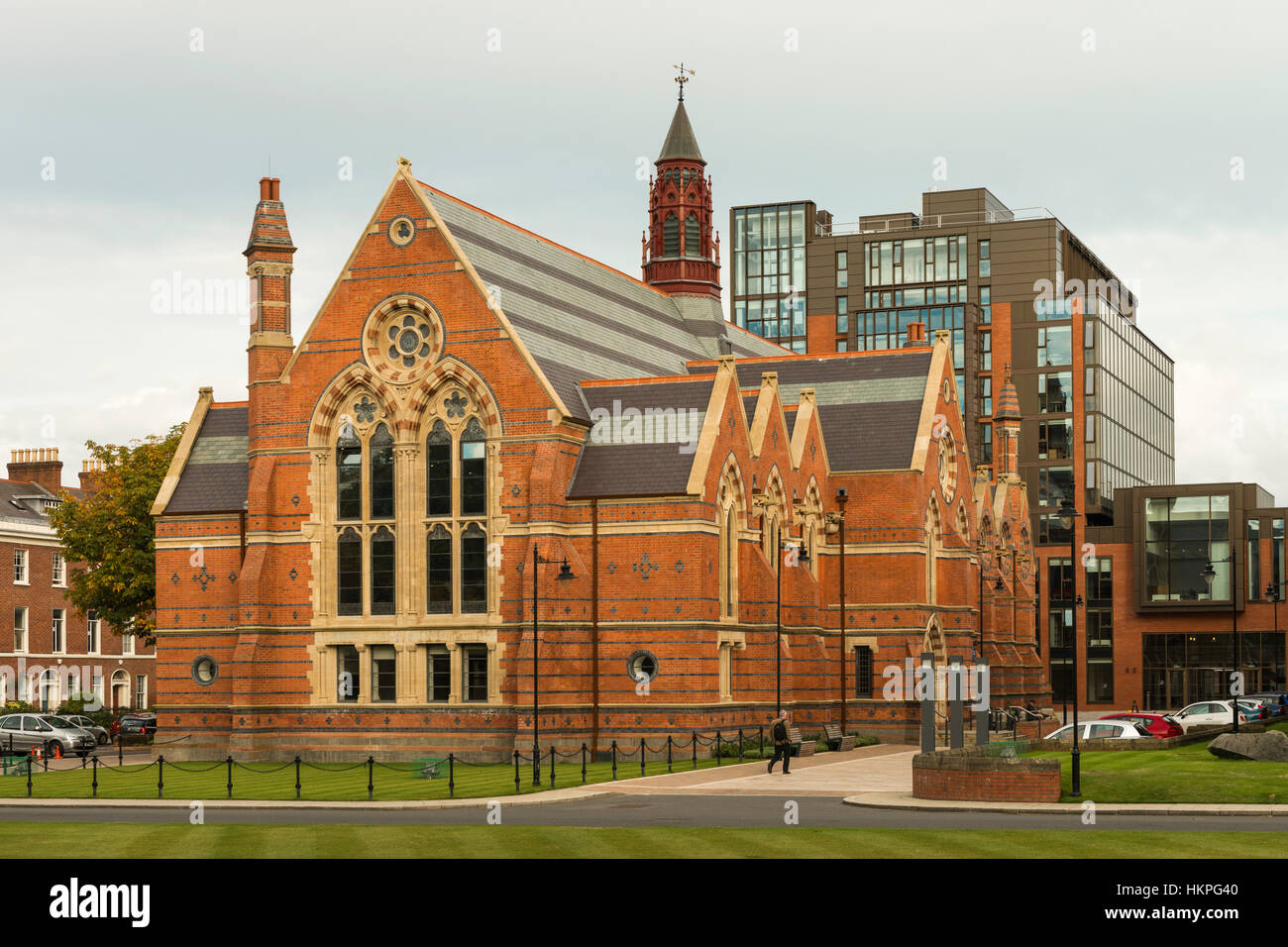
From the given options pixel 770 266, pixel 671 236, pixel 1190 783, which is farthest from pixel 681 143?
pixel 770 266

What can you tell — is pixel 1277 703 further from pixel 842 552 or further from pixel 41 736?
pixel 41 736

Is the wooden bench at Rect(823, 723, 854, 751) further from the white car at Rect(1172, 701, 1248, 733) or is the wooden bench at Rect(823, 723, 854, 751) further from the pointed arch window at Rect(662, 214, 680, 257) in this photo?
the pointed arch window at Rect(662, 214, 680, 257)

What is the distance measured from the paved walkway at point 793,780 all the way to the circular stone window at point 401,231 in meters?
20.4

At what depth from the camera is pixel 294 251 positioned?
199 feet

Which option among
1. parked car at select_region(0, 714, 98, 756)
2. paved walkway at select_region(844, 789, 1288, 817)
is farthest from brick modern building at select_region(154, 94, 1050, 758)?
paved walkway at select_region(844, 789, 1288, 817)

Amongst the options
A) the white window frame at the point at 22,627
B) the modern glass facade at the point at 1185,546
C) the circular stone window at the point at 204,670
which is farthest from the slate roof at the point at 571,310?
the modern glass facade at the point at 1185,546

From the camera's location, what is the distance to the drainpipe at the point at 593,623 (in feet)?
182

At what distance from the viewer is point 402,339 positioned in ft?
192

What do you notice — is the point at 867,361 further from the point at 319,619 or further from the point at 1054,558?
A: the point at 1054,558

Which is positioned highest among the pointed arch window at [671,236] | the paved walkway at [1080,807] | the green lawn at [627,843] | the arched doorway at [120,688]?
the pointed arch window at [671,236]

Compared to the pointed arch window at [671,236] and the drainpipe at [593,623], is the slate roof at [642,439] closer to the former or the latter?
the drainpipe at [593,623]
